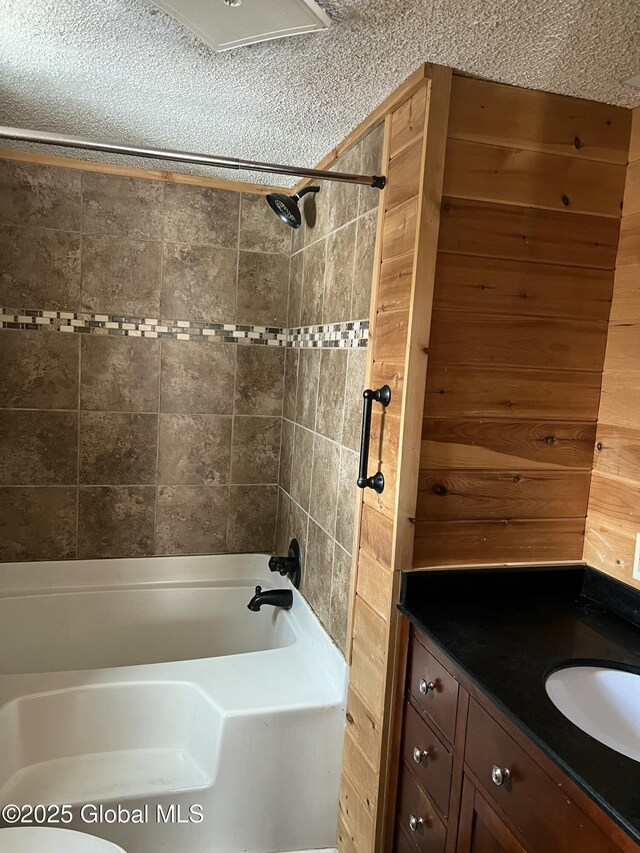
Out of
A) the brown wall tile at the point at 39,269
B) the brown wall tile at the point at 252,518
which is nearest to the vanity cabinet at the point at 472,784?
the brown wall tile at the point at 252,518

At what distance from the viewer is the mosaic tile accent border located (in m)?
2.64

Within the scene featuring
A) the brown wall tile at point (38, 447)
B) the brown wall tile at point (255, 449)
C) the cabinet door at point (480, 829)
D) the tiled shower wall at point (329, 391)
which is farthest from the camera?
the brown wall tile at point (255, 449)

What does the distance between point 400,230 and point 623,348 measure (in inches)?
25.9

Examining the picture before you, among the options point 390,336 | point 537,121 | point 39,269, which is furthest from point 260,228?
point 537,121

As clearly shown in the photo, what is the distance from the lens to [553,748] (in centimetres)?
106

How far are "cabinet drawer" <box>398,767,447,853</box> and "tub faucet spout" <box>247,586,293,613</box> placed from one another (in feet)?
3.25

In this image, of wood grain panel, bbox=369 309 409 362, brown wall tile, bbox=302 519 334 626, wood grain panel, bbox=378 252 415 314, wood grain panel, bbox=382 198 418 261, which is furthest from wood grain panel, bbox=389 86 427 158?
brown wall tile, bbox=302 519 334 626

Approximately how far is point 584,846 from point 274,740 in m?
1.12

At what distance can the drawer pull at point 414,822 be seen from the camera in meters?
1.53

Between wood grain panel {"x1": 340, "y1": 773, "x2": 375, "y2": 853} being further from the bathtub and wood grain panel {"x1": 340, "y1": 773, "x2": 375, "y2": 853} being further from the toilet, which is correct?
the toilet

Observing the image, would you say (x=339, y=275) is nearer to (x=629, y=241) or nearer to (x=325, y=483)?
A: (x=325, y=483)

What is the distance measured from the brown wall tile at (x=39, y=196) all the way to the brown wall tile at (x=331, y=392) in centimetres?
125

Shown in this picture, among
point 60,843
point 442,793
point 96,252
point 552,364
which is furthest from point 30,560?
point 552,364

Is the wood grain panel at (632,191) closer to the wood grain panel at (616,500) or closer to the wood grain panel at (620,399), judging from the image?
the wood grain panel at (620,399)
